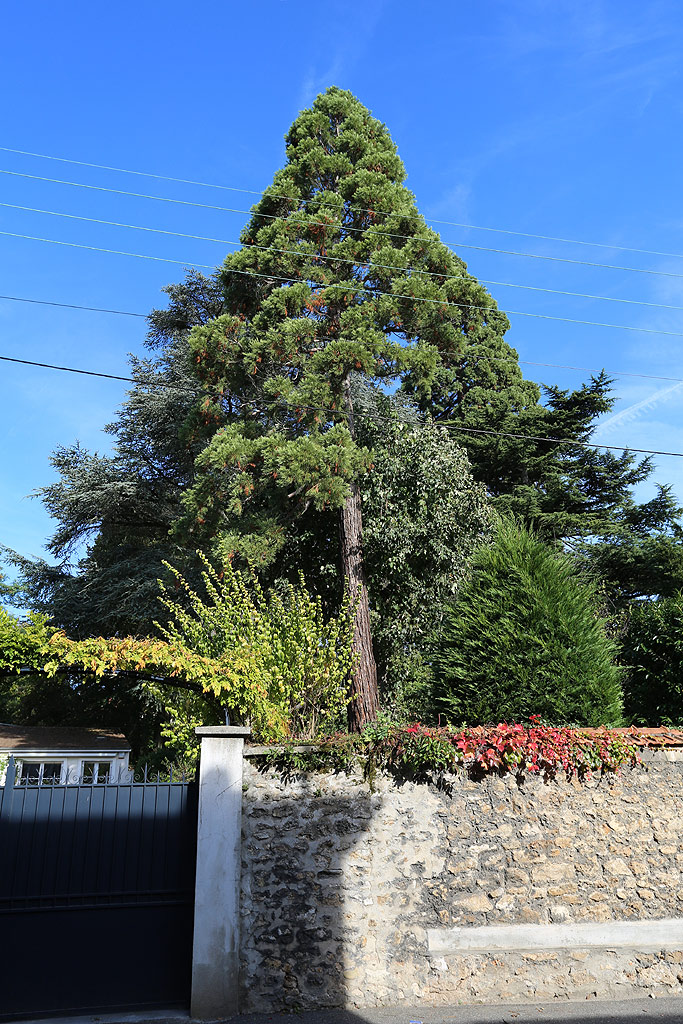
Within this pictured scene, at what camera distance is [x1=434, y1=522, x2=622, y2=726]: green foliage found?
800 centimetres

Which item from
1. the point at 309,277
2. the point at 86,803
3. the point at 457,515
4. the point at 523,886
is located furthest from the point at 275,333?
the point at 523,886

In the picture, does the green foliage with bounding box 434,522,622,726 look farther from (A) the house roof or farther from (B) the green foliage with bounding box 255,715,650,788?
(A) the house roof

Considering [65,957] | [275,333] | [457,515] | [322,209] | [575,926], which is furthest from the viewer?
[457,515]

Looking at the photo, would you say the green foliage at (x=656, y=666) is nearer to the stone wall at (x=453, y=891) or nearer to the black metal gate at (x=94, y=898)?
the stone wall at (x=453, y=891)

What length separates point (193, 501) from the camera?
14336mm

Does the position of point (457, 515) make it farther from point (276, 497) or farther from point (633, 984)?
point (633, 984)

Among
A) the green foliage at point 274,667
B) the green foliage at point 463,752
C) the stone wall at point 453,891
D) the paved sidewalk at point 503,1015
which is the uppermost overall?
the green foliage at point 274,667

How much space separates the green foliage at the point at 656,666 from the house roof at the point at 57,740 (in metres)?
12.9

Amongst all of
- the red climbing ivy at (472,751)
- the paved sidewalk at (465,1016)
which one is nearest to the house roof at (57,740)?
the paved sidewalk at (465,1016)

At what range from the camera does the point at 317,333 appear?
1422 centimetres

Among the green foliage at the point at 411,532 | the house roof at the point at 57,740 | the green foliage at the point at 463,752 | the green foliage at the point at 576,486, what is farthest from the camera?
the green foliage at the point at 576,486

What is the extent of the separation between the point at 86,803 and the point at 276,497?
7.90 m

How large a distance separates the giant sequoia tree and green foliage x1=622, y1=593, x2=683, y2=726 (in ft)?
13.4

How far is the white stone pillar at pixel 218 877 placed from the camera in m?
6.04
